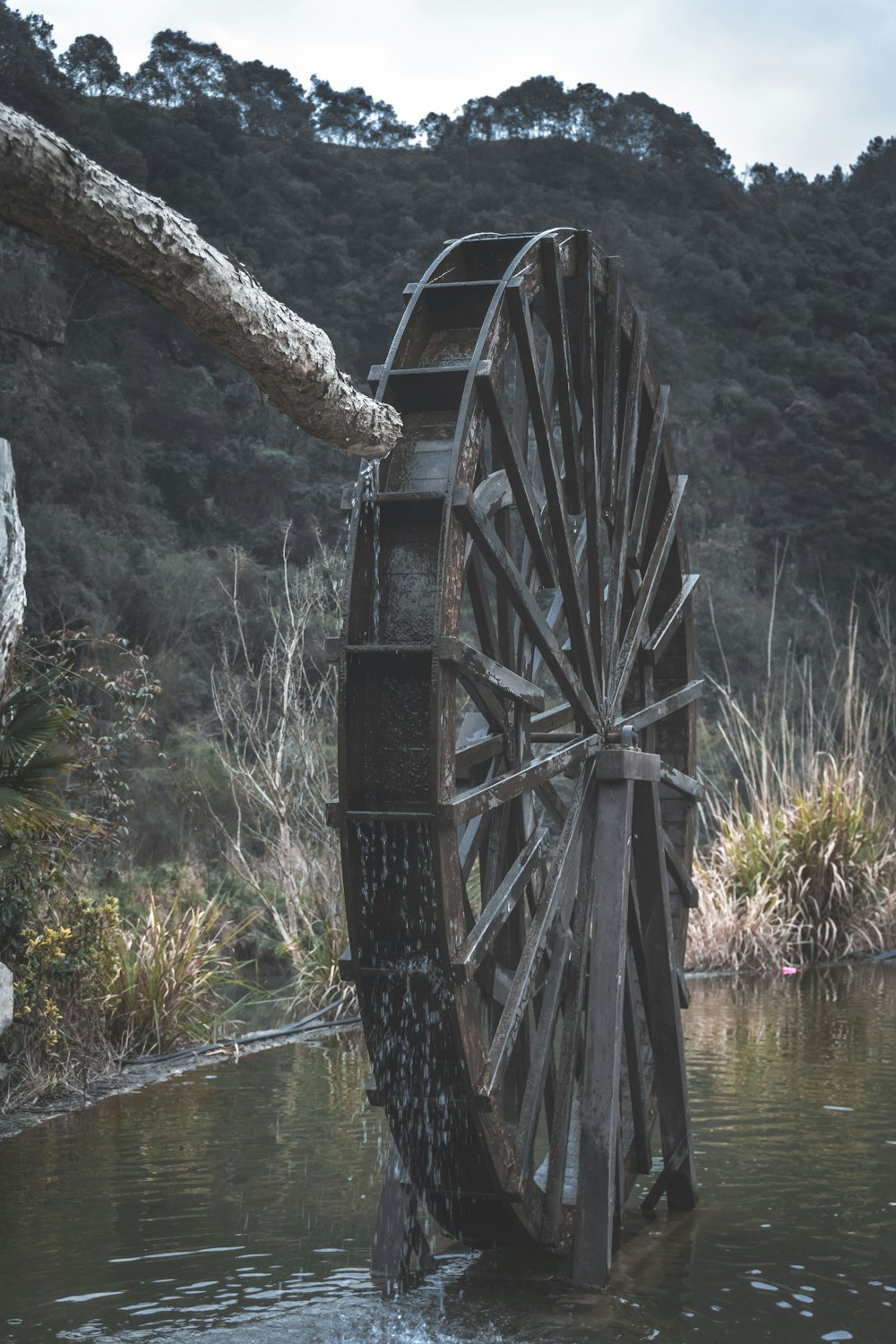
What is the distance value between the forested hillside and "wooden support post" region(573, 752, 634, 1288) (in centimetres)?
1398

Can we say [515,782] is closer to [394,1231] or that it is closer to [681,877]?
[394,1231]

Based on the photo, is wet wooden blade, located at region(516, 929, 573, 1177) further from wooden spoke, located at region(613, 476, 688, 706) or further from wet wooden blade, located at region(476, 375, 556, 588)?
wet wooden blade, located at region(476, 375, 556, 588)

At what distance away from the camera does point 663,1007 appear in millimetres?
4934

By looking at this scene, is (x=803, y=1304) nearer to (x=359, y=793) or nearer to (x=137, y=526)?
(x=359, y=793)

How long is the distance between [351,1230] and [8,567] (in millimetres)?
3805

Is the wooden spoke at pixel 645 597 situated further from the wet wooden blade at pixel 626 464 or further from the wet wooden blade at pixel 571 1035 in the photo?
the wet wooden blade at pixel 571 1035

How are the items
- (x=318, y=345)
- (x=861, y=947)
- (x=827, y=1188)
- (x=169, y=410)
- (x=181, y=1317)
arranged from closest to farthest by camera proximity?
(x=318, y=345) < (x=181, y=1317) < (x=827, y=1188) < (x=861, y=947) < (x=169, y=410)

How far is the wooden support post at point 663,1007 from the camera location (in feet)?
16.0

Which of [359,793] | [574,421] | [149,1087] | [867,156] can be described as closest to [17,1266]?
[359,793]

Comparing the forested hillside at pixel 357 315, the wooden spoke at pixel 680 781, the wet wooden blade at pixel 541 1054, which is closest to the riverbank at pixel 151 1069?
the wet wooden blade at pixel 541 1054

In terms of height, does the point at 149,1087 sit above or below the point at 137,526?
below

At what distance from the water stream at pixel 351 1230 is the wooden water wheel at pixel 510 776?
0.81ft

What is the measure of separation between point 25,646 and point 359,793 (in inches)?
156

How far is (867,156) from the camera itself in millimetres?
34188
